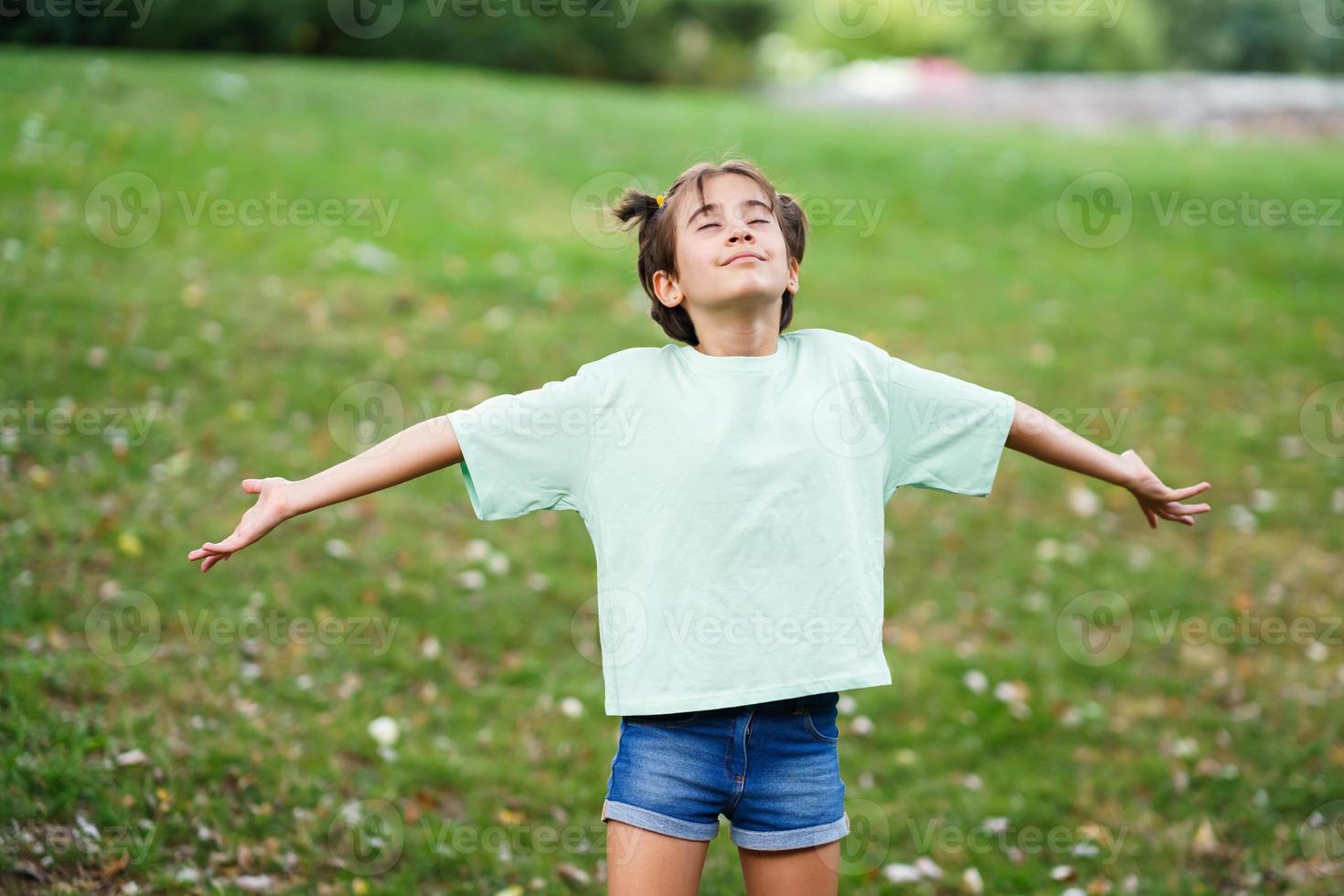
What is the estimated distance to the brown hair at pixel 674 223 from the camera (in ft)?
8.32

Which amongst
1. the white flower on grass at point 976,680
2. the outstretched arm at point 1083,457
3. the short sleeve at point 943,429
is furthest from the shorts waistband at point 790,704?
the white flower on grass at point 976,680

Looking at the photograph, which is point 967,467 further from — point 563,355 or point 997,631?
point 563,355

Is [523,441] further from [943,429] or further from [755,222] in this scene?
[943,429]

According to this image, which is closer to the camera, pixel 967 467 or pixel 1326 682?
pixel 967 467

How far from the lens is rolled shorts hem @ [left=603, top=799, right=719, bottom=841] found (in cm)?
227

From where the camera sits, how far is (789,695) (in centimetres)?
230

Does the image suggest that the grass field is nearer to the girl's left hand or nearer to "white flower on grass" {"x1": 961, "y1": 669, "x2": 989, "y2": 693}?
"white flower on grass" {"x1": 961, "y1": 669, "x2": 989, "y2": 693}

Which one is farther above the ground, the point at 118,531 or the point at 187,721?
the point at 118,531

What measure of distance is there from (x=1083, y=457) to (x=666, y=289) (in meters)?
0.94

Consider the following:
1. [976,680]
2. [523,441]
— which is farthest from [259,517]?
[976,680]

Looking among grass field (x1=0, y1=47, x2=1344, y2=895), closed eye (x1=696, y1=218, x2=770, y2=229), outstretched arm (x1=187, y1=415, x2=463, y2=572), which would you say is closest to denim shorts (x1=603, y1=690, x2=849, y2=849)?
outstretched arm (x1=187, y1=415, x2=463, y2=572)

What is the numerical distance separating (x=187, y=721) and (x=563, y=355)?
358 cm

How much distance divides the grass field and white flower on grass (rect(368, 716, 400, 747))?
7cm

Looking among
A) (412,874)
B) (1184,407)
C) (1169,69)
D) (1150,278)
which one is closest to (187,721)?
(412,874)
